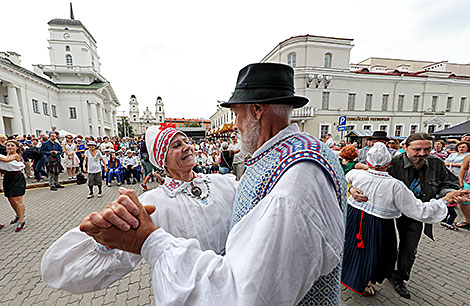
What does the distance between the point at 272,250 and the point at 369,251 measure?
2828 millimetres

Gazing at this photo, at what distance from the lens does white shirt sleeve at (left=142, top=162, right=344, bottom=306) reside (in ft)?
2.29

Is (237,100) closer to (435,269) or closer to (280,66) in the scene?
(280,66)

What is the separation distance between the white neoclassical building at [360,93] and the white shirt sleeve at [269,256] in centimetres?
2374

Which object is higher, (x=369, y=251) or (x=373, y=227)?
(x=373, y=227)

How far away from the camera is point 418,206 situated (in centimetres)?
236

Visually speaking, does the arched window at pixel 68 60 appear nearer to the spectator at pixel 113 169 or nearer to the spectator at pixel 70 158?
the spectator at pixel 70 158

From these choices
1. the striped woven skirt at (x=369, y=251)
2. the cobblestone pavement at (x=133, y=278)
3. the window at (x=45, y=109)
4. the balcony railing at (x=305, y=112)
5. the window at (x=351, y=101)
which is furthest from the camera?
the window at (x=45, y=109)

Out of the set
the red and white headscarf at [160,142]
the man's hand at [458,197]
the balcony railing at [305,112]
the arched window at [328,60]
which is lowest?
the man's hand at [458,197]

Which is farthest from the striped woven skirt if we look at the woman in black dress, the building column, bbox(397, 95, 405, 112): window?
the building column

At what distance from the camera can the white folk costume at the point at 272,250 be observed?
699mm

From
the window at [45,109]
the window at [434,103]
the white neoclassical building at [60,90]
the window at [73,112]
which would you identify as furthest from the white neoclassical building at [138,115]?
the window at [434,103]

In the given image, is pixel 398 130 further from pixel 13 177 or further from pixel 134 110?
pixel 134 110

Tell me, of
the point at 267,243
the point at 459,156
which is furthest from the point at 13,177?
the point at 459,156

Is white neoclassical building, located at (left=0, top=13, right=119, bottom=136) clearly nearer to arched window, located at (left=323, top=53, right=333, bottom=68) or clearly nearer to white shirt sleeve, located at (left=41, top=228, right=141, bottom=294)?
white shirt sleeve, located at (left=41, top=228, right=141, bottom=294)
